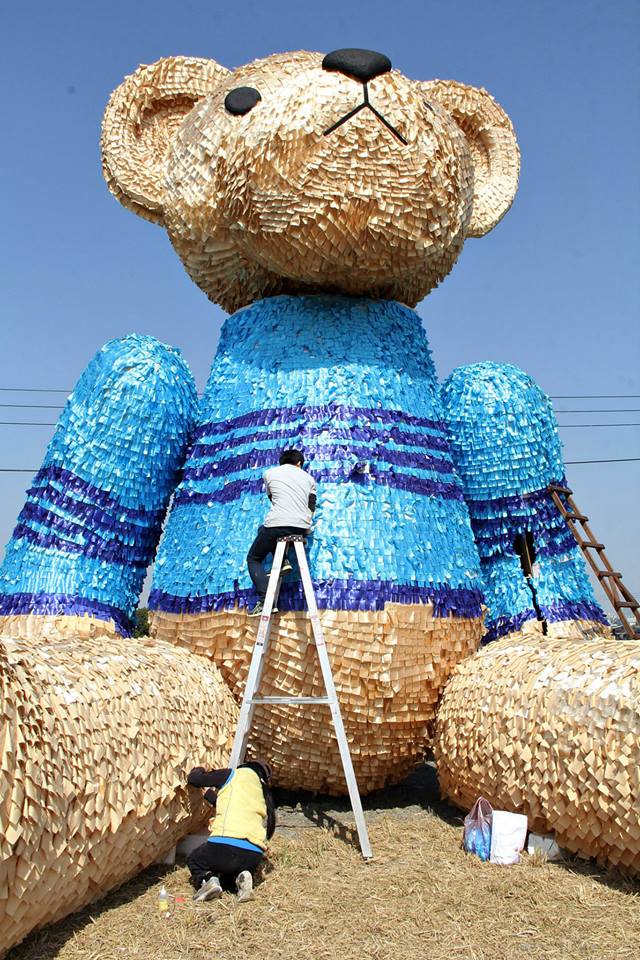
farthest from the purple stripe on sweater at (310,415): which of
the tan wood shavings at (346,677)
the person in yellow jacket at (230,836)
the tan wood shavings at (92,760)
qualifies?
the person in yellow jacket at (230,836)

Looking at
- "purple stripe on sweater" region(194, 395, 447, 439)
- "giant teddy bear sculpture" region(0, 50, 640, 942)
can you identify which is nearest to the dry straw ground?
"giant teddy bear sculpture" region(0, 50, 640, 942)

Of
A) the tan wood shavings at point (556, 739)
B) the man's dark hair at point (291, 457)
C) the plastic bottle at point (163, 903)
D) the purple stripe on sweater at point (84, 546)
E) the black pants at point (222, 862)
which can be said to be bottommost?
the plastic bottle at point (163, 903)

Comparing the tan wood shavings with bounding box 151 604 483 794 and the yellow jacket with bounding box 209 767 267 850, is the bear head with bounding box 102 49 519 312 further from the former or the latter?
the yellow jacket with bounding box 209 767 267 850

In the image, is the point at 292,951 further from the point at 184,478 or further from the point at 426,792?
the point at 184,478

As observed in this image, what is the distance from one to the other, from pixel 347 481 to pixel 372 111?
1179 millimetres

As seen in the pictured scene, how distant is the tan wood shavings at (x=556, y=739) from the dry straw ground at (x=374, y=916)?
0.53 feet

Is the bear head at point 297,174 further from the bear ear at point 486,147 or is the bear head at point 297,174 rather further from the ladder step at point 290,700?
the ladder step at point 290,700

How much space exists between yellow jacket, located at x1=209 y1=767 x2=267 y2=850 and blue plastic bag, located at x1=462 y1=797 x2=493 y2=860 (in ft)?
1.96

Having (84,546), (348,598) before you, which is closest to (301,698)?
(348,598)

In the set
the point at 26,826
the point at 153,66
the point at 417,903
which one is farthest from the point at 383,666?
the point at 153,66

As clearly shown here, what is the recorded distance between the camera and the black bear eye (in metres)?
2.93

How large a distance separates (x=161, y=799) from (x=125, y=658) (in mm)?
386

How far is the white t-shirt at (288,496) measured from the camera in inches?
103

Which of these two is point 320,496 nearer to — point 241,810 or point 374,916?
point 241,810
